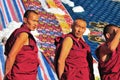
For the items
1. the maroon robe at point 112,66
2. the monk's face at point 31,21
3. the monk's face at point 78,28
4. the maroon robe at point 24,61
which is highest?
→ the monk's face at point 31,21

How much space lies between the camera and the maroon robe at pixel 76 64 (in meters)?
3.77

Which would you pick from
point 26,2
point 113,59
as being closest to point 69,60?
point 113,59

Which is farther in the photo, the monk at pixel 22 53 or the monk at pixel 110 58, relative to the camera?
the monk at pixel 110 58

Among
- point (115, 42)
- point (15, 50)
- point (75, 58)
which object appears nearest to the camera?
point (15, 50)

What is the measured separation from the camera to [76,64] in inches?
150

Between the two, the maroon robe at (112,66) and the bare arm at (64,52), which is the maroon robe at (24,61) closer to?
the bare arm at (64,52)

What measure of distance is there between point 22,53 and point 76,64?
1.83 ft

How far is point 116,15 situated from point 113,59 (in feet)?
16.8

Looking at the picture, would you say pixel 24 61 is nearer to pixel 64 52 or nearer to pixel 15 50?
pixel 15 50

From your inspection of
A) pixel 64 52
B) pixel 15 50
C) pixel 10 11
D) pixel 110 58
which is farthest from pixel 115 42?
pixel 10 11

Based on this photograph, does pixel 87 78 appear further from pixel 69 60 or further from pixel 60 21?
pixel 60 21

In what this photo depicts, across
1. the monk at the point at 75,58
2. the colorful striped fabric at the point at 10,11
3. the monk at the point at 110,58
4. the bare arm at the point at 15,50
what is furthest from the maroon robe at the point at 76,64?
the colorful striped fabric at the point at 10,11

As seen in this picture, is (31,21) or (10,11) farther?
(10,11)

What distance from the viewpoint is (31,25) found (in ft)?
11.9
